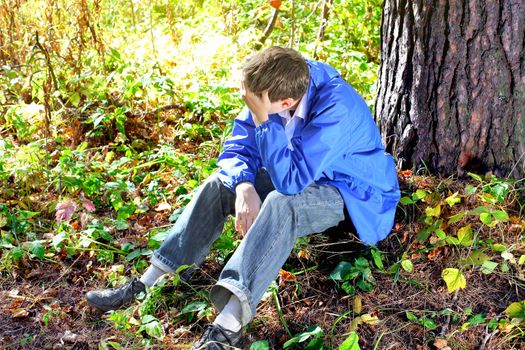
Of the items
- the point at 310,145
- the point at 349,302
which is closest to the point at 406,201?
the point at 349,302

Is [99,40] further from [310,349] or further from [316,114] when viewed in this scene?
[310,349]

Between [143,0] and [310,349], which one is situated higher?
[143,0]

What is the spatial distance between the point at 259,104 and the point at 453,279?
1.00 m

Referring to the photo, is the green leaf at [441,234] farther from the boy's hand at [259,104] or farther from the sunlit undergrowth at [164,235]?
the boy's hand at [259,104]

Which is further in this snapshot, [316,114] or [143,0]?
[143,0]

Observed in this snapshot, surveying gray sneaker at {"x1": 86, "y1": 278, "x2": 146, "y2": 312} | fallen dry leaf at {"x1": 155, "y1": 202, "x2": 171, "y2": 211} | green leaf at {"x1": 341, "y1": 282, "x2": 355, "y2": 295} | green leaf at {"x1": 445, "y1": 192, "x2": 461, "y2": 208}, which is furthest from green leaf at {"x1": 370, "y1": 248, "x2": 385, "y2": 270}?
fallen dry leaf at {"x1": 155, "y1": 202, "x2": 171, "y2": 211}

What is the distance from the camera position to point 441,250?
113 inches

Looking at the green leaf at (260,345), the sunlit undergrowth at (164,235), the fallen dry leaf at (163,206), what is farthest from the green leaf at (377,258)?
the fallen dry leaf at (163,206)

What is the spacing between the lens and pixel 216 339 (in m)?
2.47

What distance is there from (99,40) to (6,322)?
80.7 inches

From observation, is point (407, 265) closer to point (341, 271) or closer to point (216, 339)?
point (341, 271)

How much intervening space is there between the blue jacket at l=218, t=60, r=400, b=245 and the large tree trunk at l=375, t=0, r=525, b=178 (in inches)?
16.4

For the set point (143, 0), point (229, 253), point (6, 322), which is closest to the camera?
point (6, 322)

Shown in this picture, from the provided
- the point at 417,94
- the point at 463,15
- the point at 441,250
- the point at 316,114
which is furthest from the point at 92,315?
the point at 463,15
